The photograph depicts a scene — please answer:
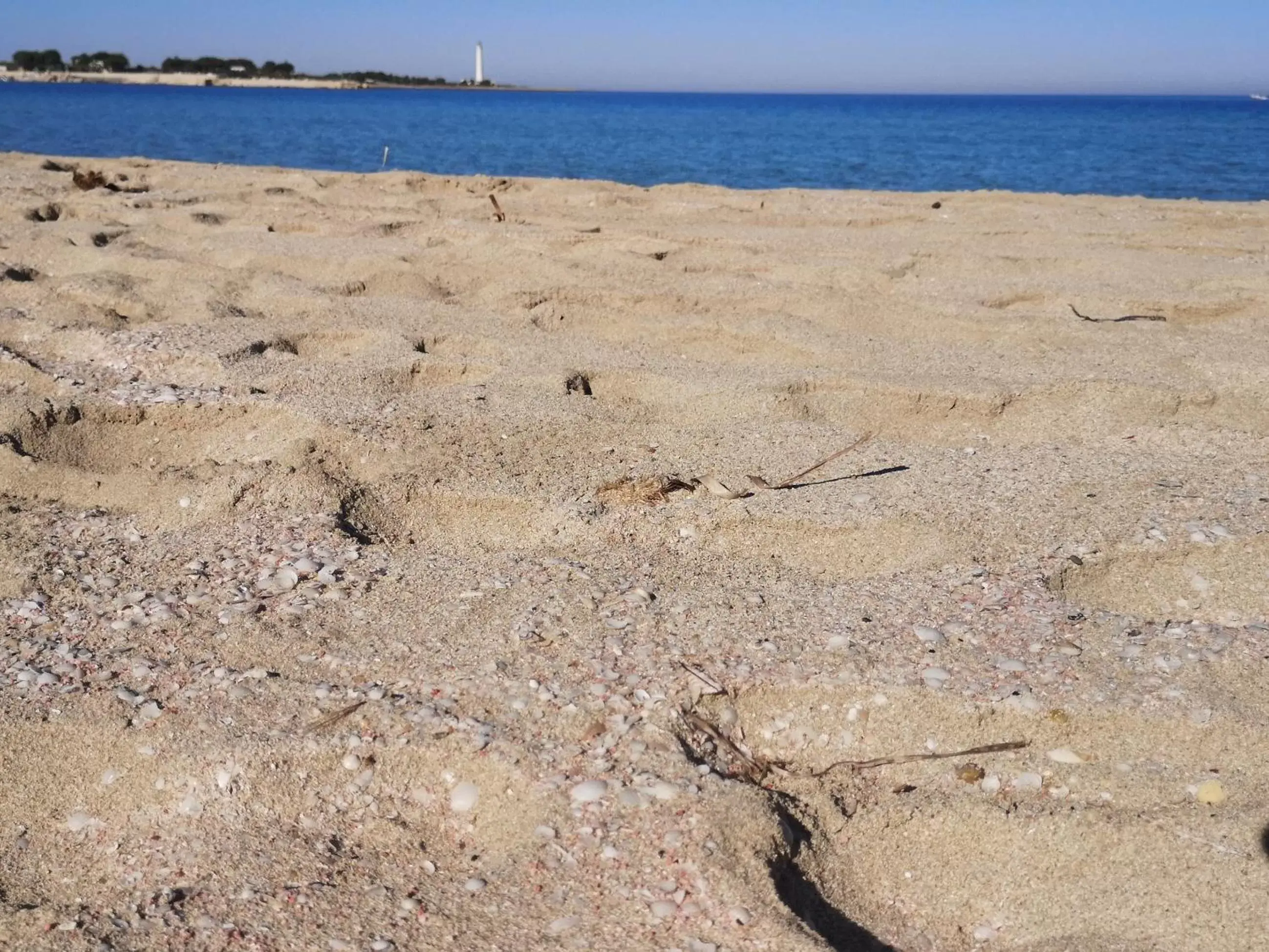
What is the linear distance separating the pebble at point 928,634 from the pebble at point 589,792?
0.70 metres

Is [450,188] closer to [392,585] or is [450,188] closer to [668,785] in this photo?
[392,585]

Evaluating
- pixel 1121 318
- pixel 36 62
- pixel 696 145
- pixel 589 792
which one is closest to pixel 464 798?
pixel 589 792

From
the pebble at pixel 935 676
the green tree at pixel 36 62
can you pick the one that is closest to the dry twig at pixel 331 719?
the pebble at pixel 935 676

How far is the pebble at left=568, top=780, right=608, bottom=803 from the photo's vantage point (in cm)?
160

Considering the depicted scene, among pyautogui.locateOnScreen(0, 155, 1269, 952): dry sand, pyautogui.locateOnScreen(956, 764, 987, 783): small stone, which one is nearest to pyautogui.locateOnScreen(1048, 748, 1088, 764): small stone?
pyautogui.locateOnScreen(0, 155, 1269, 952): dry sand

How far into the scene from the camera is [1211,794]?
1.66 meters

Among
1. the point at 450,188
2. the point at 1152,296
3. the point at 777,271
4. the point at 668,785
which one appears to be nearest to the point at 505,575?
the point at 668,785

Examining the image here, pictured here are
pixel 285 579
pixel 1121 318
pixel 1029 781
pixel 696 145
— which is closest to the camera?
pixel 1029 781

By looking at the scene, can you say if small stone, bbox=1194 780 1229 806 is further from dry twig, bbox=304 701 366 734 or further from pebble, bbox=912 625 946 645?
dry twig, bbox=304 701 366 734

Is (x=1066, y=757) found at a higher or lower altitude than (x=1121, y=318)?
lower

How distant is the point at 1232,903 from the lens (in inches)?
57.6

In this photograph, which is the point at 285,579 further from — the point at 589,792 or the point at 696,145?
the point at 696,145

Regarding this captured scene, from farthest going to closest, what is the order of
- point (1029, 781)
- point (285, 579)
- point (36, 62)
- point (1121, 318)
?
1. point (36, 62)
2. point (1121, 318)
3. point (285, 579)
4. point (1029, 781)

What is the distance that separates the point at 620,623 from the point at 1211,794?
100cm
